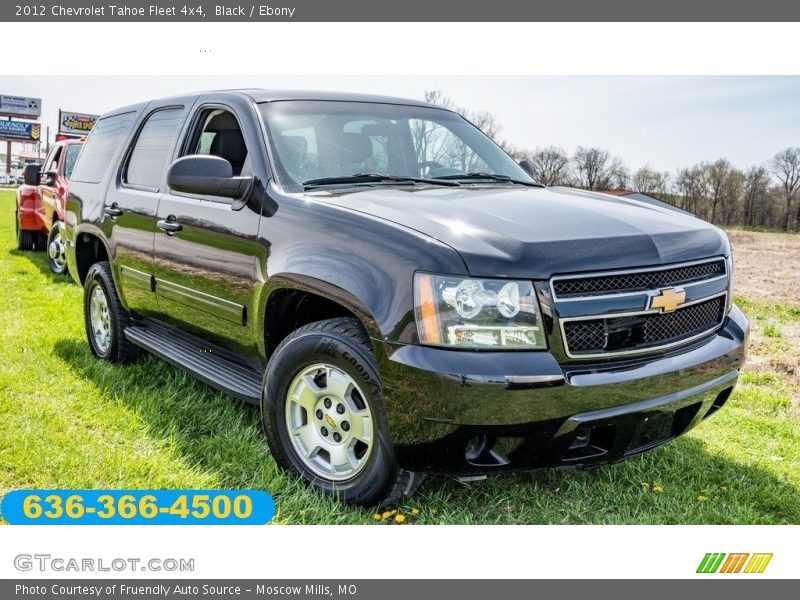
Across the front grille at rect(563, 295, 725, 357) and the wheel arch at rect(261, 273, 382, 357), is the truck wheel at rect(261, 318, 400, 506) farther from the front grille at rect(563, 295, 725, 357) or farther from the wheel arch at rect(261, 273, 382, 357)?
the front grille at rect(563, 295, 725, 357)

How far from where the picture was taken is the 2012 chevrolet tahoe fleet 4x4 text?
2744 mm

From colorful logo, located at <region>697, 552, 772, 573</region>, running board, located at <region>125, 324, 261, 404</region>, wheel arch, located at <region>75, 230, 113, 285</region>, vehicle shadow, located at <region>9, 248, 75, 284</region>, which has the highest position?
wheel arch, located at <region>75, 230, 113, 285</region>

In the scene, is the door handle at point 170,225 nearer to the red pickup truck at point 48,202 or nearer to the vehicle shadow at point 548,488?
the vehicle shadow at point 548,488

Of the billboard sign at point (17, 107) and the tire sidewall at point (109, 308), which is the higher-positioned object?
the billboard sign at point (17, 107)

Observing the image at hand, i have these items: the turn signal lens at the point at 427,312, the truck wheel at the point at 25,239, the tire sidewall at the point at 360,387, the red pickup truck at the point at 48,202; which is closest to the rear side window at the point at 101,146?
the tire sidewall at the point at 360,387

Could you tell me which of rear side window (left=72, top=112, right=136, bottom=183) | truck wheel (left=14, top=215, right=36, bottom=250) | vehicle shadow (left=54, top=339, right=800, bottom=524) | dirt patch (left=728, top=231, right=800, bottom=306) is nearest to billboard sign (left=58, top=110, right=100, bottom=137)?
truck wheel (left=14, top=215, right=36, bottom=250)

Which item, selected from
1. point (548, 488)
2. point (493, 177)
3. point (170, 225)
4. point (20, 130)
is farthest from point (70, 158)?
point (20, 130)

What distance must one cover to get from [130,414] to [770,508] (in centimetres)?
341

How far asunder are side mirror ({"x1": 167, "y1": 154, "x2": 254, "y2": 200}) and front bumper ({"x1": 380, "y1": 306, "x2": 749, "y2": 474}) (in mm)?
1367

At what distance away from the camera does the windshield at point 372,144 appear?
3.83 meters

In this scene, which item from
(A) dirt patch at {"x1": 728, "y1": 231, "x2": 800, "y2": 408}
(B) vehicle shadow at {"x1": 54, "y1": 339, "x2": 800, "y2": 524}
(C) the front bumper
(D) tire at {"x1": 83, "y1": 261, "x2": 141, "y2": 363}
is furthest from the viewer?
(A) dirt patch at {"x1": 728, "y1": 231, "x2": 800, "y2": 408}

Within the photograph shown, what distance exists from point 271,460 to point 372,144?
177 cm

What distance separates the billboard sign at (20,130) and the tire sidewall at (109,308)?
198 feet

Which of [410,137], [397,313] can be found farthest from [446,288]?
[410,137]
